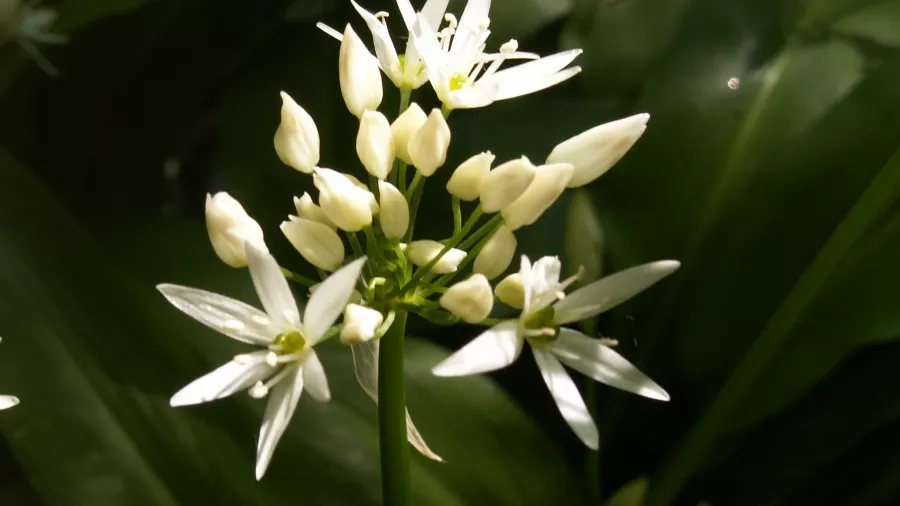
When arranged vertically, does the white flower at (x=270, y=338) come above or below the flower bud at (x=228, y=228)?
below

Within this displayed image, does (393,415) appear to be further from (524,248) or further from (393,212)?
(524,248)

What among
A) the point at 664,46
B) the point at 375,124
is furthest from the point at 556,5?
the point at 375,124

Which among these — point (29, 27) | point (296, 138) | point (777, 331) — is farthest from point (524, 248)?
point (29, 27)

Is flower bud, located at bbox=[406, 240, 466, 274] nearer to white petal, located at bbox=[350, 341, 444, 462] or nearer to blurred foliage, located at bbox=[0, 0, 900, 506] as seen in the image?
white petal, located at bbox=[350, 341, 444, 462]

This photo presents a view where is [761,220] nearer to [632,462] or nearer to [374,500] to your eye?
[632,462]

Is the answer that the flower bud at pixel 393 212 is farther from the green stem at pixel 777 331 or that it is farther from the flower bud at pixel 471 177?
the green stem at pixel 777 331

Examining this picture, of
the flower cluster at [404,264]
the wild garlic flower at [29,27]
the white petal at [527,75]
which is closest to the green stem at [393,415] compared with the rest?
the flower cluster at [404,264]
